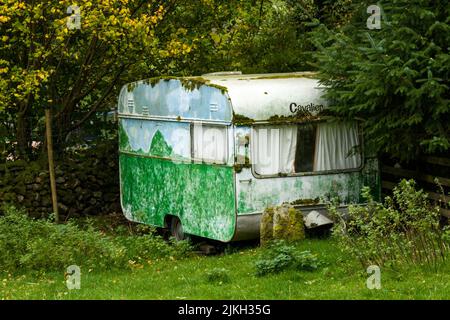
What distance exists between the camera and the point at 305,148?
54.2ft

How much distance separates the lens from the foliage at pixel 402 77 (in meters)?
14.4

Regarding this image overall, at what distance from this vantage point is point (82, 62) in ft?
66.0

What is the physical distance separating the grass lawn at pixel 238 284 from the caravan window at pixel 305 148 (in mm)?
2274

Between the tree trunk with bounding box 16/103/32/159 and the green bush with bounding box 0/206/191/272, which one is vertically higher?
the tree trunk with bounding box 16/103/32/159

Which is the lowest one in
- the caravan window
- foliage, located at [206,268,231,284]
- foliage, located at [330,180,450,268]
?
foliage, located at [206,268,231,284]

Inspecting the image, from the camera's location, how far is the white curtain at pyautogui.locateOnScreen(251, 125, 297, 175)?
1600cm

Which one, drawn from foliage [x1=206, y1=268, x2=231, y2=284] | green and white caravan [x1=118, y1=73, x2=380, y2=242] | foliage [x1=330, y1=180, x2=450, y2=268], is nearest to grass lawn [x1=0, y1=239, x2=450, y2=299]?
foliage [x1=206, y1=268, x2=231, y2=284]

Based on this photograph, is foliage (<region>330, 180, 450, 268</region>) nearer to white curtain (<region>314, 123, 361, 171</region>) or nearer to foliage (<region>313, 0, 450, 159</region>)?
foliage (<region>313, 0, 450, 159</region>)

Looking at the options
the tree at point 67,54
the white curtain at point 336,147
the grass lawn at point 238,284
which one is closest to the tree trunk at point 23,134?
the tree at point 67,54

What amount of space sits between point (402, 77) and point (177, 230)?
5.33 meters

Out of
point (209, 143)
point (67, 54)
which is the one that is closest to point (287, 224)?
point (209, 143)

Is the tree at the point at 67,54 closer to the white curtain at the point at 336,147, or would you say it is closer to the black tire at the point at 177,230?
the black tire at the point at 177,230

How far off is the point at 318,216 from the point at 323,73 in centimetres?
238

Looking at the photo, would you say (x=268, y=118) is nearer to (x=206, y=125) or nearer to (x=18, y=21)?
(x=206, y=125)
